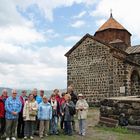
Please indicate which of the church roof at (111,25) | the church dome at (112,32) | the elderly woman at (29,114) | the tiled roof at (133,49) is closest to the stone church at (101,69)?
the tiled roof at (133,49)

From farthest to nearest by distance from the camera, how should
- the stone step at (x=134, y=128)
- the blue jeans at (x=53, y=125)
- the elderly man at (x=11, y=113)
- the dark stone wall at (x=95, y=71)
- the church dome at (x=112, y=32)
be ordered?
the church dome at (x=112, y=32), the dark stone wall at (x=95, y=71), the stone step at (x=134, y=128), the blue jeans at (x=53, y=125), the elderly man at (x=11, y=113)

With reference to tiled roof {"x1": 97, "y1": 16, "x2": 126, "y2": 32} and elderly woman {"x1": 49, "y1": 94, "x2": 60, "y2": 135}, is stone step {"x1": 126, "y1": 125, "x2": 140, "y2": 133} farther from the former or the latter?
tiled roof {"x1": 97, "y1": 16, "x2": 126, "y2": 32}

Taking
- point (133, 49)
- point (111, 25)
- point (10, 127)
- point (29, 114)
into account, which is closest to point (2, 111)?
point (10, 127)

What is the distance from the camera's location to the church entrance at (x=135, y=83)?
21.5 m

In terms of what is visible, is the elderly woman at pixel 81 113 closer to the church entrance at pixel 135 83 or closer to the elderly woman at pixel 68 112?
the elderly woman at pixel 68 112

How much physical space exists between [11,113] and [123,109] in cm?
504

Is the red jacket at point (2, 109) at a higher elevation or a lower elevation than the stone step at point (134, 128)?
higher

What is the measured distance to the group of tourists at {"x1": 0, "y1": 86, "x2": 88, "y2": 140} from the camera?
8.98m

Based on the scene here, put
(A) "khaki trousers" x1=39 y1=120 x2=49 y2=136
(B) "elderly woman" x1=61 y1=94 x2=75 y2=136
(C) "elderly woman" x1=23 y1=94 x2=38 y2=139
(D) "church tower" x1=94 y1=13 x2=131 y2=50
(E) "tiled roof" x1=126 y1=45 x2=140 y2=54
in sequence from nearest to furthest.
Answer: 1. (C) "elderly woman" x1=23 y1=94 x2=38 y2=139
2. (A) "khaki trousers" x1=39 y1=120 x2=49 y2=136
3. (B) "elderly woman" x1=61 y1=94 x2=75 y2=136
4. (E) "tiled roof" x1=126 y1=45 x2=140 y2=54
5. (D) "church tower" x1=94 y1=13 x2=131 y2=50

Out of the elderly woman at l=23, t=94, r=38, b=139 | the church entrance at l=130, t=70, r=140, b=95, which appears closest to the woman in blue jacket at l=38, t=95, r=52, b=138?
the elderly woman at l=23, t=94, r=38, b=139

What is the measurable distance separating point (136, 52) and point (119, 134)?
48.1 ft

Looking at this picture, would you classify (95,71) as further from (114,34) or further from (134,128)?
(134,128)

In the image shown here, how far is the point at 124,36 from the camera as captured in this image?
27859mm

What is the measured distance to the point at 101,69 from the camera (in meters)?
22.1
